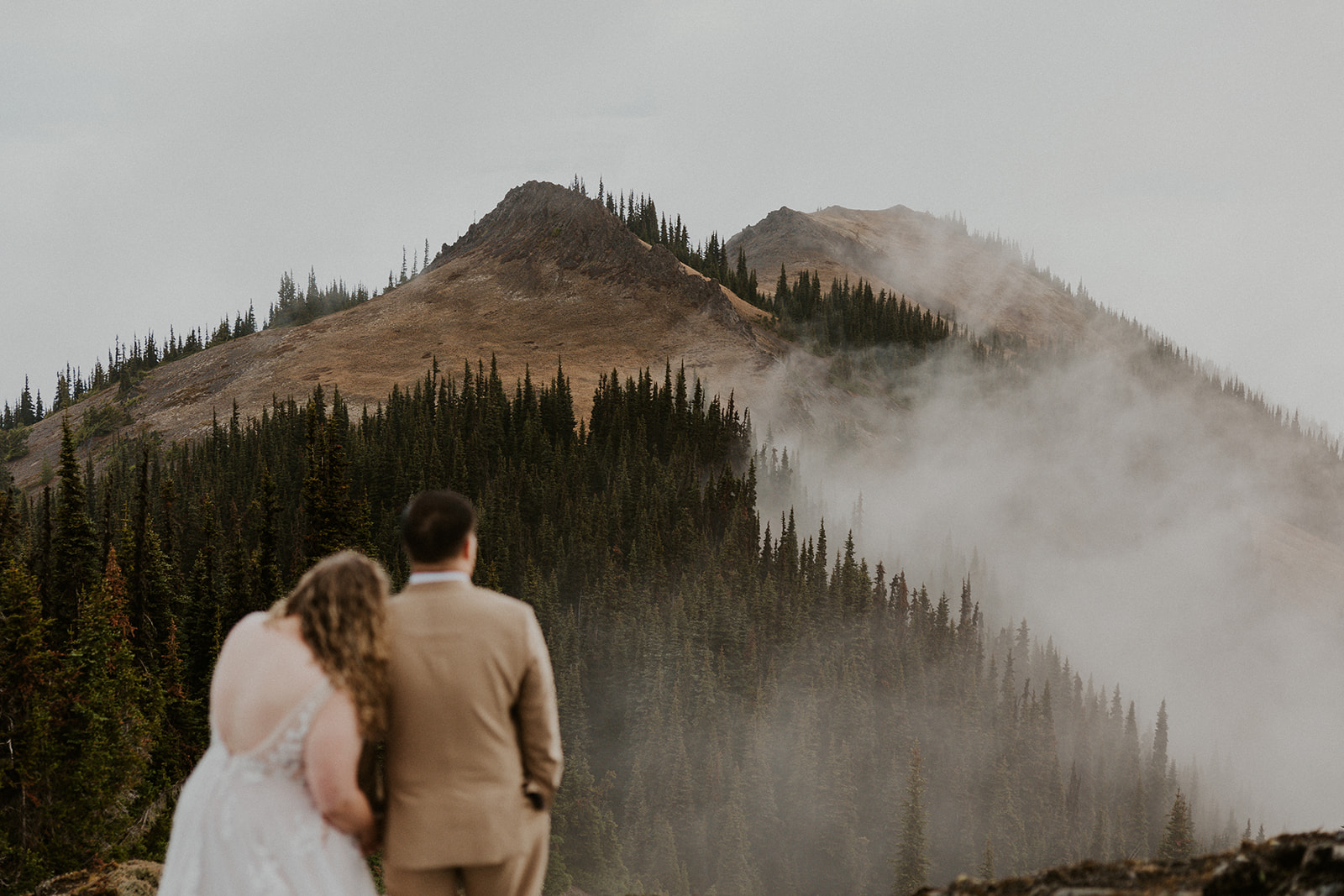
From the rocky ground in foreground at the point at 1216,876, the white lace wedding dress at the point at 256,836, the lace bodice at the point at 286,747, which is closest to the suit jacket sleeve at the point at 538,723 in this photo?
the lace bodice at the point at 286,747

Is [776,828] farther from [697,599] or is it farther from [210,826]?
[210,826]

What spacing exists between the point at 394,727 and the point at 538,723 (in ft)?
3.22

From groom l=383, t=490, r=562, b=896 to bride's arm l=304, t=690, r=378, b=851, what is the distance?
0.25 meters

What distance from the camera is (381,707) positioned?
6398 mm

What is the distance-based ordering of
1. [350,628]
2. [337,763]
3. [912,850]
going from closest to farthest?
[350,628] < [337,763] < [912,850]

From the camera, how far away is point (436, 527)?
6488 mm

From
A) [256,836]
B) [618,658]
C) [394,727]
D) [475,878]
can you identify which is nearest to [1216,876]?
[475,878]

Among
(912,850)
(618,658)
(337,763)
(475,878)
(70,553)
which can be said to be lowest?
(912,850)

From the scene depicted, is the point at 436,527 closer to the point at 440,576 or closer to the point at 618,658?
the point at 440,576

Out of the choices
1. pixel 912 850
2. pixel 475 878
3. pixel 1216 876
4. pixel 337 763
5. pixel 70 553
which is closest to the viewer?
pixel 337 763

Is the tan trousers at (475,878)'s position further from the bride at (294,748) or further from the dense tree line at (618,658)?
the dense tree line at (618,658)

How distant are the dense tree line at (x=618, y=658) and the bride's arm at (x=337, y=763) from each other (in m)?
44.4

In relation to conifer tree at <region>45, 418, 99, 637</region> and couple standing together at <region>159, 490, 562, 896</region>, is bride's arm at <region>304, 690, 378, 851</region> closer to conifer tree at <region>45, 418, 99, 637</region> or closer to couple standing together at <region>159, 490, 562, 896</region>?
couple standing together at <region>159, 490, 562, 896</region>

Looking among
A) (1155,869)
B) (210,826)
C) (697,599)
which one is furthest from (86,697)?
(697,599)
